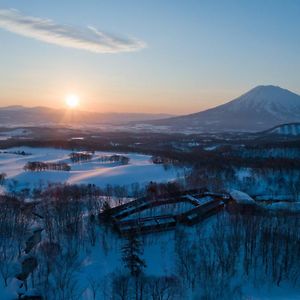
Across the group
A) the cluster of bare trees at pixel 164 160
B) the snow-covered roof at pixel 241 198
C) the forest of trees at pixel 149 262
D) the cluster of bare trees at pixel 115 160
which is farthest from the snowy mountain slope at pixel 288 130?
the forest of trees at pixel 149 262

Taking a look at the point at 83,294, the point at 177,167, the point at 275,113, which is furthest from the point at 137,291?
the point at 275,113

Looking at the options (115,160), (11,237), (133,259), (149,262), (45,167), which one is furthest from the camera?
(115,160)

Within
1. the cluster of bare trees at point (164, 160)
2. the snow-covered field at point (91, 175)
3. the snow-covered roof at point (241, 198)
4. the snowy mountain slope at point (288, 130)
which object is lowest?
the snow-covered field at point (91, 175)

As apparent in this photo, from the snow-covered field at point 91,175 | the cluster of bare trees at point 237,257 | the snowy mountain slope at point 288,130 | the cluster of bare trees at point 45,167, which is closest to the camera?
the cluster of bare trees at point 237,257

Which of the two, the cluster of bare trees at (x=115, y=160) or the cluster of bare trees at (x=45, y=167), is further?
the cluster of bare trees at (x=115, y=160)

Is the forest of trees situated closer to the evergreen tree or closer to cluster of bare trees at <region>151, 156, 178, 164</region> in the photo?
the evergreen tree

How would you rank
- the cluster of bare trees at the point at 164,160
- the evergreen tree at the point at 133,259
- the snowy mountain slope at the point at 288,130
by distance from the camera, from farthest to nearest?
the snowy mountain slope at the point at 288,130, the cluster of bare trees at the point at 164,160, the evergreen tree at the point at 133,259

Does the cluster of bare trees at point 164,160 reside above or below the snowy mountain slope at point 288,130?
below

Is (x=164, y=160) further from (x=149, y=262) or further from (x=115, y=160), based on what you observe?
(x=149, y=262)

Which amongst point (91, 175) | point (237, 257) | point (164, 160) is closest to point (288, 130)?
point (164, 160)

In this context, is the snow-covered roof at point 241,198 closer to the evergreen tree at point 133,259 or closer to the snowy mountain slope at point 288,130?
the evergreen tree at point 133,259

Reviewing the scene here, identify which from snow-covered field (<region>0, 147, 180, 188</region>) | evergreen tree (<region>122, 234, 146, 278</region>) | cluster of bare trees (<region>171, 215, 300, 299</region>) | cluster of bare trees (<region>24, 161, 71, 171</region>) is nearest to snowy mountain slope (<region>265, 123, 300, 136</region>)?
snow-covered field (<region>0, 147, 180, 188</region>)

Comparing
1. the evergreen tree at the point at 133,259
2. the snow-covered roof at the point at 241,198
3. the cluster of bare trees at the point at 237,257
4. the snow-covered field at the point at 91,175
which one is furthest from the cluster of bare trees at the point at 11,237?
the snow-covered field at the point at 91,175
